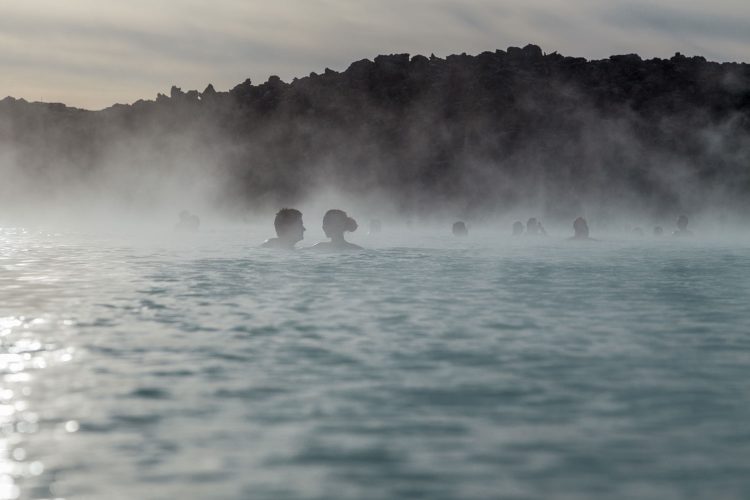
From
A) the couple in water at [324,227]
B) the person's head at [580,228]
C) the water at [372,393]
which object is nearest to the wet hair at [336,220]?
the couple in water at [324,227]

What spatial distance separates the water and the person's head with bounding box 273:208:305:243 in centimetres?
1157

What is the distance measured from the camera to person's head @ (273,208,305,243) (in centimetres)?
3183

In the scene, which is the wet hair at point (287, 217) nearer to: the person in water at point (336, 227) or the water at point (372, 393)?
the person in water at point (336, 227)

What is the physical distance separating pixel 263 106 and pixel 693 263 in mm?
134114

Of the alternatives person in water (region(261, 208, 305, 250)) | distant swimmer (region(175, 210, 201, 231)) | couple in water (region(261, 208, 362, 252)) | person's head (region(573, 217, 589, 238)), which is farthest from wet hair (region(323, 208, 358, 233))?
distant swimmer (region(175, 210, 201, 231))

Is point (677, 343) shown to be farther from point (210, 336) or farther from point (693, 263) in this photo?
point (693, 263)

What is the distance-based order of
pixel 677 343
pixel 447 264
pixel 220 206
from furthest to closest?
1. pixel 220 206
2. pixel 447 264
3. pixel 677 343

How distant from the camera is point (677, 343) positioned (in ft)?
42.4

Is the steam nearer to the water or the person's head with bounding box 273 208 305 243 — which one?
the person's head with bounding box 273 208 305 243

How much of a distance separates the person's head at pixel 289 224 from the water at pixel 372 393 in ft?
38.0

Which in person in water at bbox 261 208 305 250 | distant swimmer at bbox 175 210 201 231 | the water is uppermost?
person in water at bbox 261 208 305 250

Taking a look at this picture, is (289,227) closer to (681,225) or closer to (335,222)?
(335,222)

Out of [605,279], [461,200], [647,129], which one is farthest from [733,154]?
[605,279]

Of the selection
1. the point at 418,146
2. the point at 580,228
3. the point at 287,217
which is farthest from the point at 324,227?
the point at 418,146
